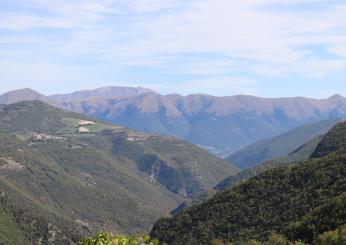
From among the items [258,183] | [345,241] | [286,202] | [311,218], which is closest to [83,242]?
[345,241]

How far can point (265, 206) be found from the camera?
14900 centimetres

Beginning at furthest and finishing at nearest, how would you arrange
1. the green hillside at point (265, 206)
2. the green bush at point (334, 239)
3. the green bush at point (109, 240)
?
1. the green hillside at point (265, 206)
2. the green bush at point (334, 239)
3. the green bush at point (109, 240)

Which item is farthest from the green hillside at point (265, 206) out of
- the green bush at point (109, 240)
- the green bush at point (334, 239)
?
the green bush at point (109, 240)

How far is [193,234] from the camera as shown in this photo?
499 feet

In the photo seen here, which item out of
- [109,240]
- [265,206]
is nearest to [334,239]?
[109,240]

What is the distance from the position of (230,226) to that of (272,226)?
1804 centimetres

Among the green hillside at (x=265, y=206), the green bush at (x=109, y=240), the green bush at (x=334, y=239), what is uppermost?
the green bush at (x=109, y=240)

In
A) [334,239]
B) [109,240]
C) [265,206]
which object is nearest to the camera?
[109,240]

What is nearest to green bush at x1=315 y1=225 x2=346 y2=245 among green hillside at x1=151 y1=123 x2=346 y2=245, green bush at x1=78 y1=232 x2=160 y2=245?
green bush at x1=78 y1=232 x2=160 y2=245

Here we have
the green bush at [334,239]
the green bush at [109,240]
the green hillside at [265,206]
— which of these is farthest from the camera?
the green hillside at [265,206]

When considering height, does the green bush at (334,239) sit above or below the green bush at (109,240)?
below

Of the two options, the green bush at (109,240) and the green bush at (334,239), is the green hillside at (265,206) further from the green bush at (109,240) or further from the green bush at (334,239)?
the green bush at (109,240)

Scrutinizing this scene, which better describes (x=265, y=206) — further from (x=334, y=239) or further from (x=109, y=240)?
(x=109, y=240)

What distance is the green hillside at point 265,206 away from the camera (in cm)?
13138
